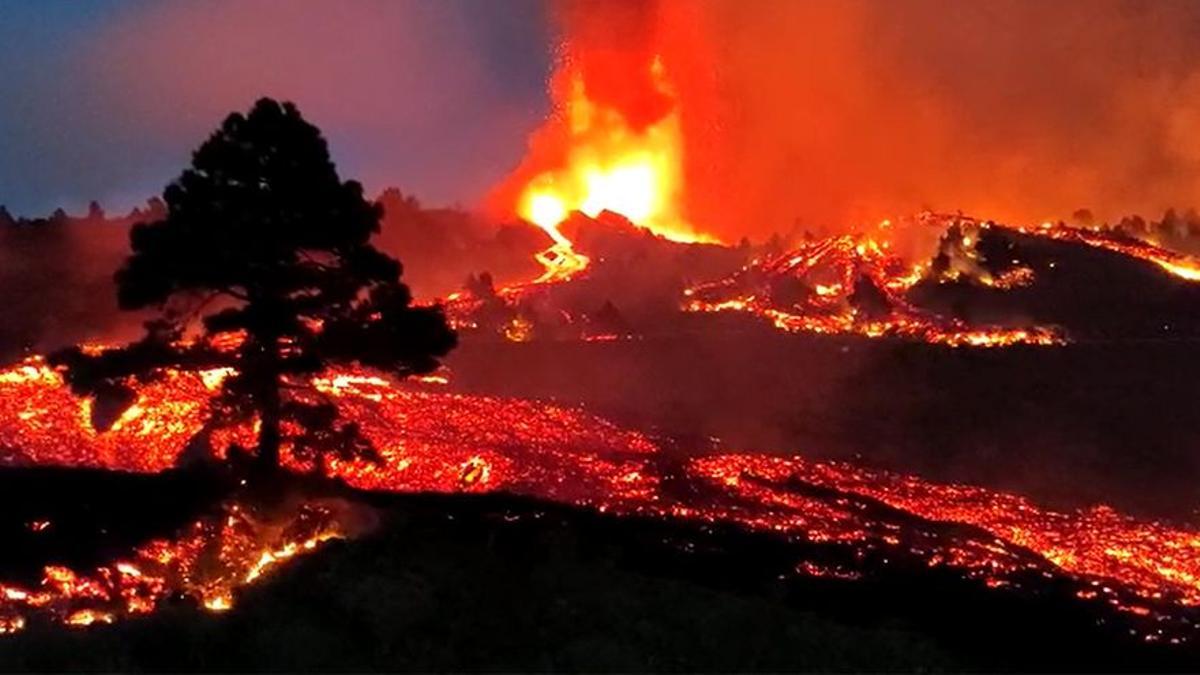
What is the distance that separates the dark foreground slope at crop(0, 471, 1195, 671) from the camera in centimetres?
1587

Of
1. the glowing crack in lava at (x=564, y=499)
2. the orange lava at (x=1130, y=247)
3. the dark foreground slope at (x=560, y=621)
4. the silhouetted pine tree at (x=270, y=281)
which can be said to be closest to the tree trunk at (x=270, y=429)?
the silhouetted pine tree at (x=270, y=281)

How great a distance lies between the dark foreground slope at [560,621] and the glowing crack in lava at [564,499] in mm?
1364

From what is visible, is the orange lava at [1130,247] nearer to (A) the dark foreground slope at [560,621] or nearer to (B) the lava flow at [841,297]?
(B) the lava flow at [841,297]

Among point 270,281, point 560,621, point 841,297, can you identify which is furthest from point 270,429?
point 841,297

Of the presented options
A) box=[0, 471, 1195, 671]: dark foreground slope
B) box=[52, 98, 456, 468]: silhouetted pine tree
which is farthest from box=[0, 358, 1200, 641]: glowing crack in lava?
box=[52, 98, 456, 468]: silhouetted pine tree

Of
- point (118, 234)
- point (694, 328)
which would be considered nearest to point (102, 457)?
point (694, 328)

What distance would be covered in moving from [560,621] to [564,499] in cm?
1330

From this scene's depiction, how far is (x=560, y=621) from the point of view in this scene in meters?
17.2

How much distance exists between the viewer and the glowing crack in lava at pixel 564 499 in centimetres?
2116

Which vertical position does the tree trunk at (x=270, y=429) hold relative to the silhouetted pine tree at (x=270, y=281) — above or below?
below

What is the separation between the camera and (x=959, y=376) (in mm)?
50094

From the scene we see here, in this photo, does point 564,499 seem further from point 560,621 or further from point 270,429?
point 560,621

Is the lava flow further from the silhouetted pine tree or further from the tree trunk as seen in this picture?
the tree trunk

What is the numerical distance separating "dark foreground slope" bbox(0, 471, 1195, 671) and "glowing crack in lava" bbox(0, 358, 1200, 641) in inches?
53.7
